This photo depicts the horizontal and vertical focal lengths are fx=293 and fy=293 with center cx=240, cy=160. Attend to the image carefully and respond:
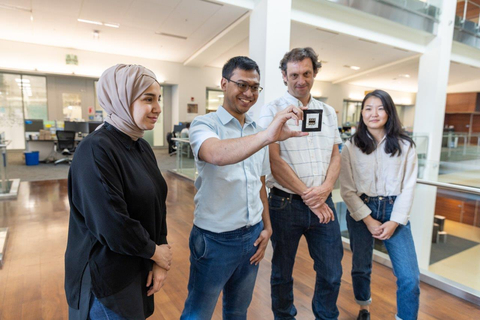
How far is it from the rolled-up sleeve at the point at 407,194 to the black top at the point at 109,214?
1404 millimetres

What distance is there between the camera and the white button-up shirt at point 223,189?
1234 mm

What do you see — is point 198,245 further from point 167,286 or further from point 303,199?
point 167,286

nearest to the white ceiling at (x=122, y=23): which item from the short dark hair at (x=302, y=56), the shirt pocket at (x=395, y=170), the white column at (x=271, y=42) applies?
the white column at (x=271, y=42)

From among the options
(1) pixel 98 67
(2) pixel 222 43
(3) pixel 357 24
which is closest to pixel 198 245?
(3) pixel 357 24

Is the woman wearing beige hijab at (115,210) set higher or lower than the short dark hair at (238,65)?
lower

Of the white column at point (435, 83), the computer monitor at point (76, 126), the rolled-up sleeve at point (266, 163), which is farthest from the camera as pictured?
the computer monitor at point (76, 126)

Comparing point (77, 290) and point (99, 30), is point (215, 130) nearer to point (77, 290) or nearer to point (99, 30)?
point (77, 290)

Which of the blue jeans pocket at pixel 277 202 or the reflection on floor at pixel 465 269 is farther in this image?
the reflection on floor at pixel 465 269

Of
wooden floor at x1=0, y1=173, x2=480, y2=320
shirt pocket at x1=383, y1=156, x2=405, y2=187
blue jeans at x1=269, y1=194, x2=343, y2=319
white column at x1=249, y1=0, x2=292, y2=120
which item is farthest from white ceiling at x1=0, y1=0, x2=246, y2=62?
blue jeans at x1=269, y1=194, x2=343, y2=319

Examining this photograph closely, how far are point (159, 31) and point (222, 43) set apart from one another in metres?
1.91

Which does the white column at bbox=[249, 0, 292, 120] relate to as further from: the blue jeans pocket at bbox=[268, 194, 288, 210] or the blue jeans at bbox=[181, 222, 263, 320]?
the blue jeans at bbox=[181, 222, 263, 320]

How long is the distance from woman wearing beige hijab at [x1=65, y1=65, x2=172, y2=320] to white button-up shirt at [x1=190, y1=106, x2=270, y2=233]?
0.21 m

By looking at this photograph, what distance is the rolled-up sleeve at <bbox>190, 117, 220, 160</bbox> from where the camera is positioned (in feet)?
3.72

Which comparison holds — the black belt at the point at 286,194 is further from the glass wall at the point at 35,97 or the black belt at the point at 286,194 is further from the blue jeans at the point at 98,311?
the glass wall at the point at 35,97
